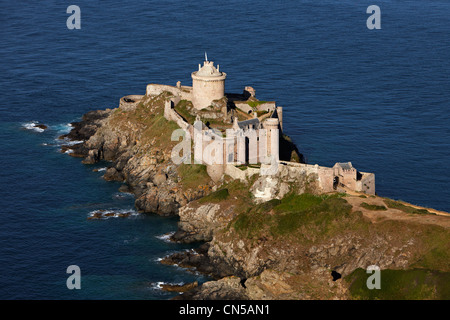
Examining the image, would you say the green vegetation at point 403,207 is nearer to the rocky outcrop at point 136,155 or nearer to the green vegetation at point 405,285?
the green vegetation at point 405,285

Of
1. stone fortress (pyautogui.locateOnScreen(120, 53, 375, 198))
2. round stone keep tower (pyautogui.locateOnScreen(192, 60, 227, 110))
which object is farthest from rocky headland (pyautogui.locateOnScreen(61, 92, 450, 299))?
round stone keep tower (pyautogui.locateOnScreen(192, 60, 227, 110))

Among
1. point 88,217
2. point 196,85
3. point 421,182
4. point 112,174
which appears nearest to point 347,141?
point 421,182

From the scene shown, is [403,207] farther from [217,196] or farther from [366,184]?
[217,196]

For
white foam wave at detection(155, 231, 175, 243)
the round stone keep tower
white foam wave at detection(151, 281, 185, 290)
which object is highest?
the round stone keep tower

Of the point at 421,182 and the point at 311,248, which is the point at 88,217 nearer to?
the point at 311,248

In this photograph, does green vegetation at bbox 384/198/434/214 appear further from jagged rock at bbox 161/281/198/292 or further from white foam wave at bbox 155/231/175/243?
white foam wave at bbox 155/231/175/243
